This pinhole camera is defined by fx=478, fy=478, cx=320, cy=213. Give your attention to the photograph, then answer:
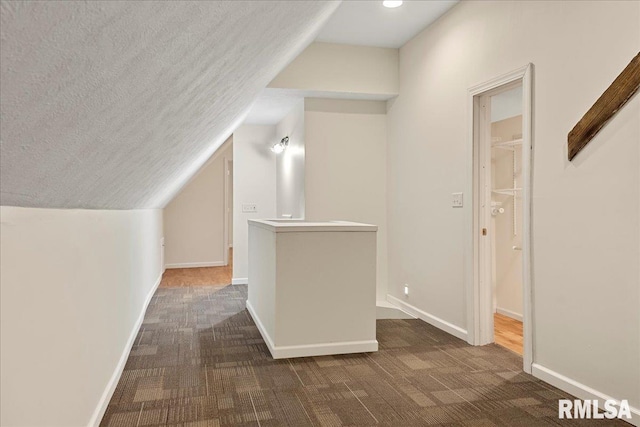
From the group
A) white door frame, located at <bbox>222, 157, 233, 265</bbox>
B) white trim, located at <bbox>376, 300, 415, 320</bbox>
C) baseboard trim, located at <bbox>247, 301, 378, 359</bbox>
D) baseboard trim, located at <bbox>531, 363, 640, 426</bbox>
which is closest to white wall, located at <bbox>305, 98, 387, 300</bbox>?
white trim, located at <bbox>376, 300, 415, 320</bbox>

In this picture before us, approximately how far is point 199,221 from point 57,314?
669cm

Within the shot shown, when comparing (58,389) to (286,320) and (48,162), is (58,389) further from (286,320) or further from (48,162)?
(286,320)

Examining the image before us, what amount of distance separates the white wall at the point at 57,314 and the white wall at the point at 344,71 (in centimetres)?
242

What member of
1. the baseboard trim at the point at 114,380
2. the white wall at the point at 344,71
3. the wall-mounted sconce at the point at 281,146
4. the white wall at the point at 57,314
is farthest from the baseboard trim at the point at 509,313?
the white wall at the point at 57,314

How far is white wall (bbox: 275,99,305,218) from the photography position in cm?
496

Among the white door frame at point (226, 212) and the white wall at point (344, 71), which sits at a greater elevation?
the white wall at point (344, 71)

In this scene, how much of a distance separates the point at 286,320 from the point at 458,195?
161cm

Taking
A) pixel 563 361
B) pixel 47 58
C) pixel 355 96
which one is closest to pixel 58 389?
pixel 47 58

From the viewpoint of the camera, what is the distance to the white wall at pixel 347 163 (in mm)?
4824

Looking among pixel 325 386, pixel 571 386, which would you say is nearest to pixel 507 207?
pixel 571 386

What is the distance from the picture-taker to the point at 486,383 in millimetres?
2682

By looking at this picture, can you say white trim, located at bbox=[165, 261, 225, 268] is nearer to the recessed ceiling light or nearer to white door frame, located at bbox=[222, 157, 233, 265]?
white door frame, located at bbox=[222, 157, 233, 265]

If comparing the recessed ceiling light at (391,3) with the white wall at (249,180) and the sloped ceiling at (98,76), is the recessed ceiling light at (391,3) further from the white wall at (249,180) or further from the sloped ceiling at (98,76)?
the white wall at (249,180)

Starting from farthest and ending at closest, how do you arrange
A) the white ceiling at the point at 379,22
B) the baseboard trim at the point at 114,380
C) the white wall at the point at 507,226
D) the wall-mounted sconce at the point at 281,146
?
the wall-mounted sconce at the point at 281,146 → the white wall at the point at 507,226 → the white ceiling at the point at 379,22 → the baseboard trim at the point at 114,380
